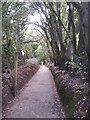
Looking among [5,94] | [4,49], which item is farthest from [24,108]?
[4,49]

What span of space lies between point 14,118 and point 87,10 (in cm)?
416

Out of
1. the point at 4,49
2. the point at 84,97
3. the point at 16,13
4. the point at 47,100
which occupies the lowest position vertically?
the point at 47,100

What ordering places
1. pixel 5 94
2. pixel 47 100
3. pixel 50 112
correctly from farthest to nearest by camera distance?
pixel 47 100 < pixel 5 94 < pixel 50 112

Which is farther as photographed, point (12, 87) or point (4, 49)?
point (4, 49)

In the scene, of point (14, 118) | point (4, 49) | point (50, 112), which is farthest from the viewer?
point (4, 49)

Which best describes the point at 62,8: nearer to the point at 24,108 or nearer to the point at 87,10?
the point at 24,108

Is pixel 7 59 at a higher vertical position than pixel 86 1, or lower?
lower

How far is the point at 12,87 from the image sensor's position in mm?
9672

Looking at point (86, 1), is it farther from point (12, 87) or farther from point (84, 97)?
point (12, 87)

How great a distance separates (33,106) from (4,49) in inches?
240

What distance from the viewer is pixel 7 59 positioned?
13570mm

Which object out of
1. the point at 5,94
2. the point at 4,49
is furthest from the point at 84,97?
→ the point at 4,49

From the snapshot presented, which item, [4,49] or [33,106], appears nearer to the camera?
[33,106]

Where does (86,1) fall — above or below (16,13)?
below
